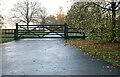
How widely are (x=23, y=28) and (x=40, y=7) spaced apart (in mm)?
20793

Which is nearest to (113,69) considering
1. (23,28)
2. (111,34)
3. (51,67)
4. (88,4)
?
(51,67)

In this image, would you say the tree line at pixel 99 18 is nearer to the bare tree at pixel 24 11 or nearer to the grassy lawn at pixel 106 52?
the grassy lawn at pixel 106 52

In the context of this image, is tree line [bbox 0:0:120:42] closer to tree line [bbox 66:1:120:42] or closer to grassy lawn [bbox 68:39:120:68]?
tree line [bbox 66:1:120:42]

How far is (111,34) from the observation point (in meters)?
12.0

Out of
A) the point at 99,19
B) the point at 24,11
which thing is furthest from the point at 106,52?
the point at 24,11

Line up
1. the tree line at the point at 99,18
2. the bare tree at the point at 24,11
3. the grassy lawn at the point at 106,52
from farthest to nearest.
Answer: the bare tree at the point at 24,11, the tree line at the point at 99,18, the grassy lawn at the point at 106,52

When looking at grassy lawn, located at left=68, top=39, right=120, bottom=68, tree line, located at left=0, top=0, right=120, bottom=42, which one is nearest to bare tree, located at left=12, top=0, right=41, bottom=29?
tree line, located at left=0, top=0, right=120, bottom=42

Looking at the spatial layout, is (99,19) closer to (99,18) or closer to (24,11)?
(99,18)

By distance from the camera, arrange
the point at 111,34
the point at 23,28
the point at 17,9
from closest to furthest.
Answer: the point at 111,34, the point at 23,28, the point at 17,9

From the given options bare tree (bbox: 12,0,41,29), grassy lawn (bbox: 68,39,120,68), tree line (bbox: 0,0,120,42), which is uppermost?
bare tree (bbox: 12,0,41,29)

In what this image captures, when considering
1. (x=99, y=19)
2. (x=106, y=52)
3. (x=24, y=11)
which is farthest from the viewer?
(x=24, y=11)


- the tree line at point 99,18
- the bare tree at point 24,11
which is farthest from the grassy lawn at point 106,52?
the bare tree at point 24,11

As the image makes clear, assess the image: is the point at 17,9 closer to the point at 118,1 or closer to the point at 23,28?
the point at 23,28

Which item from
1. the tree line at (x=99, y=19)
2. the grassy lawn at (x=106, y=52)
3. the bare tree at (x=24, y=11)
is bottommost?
the grassy lawn at (x=106, y=52)
